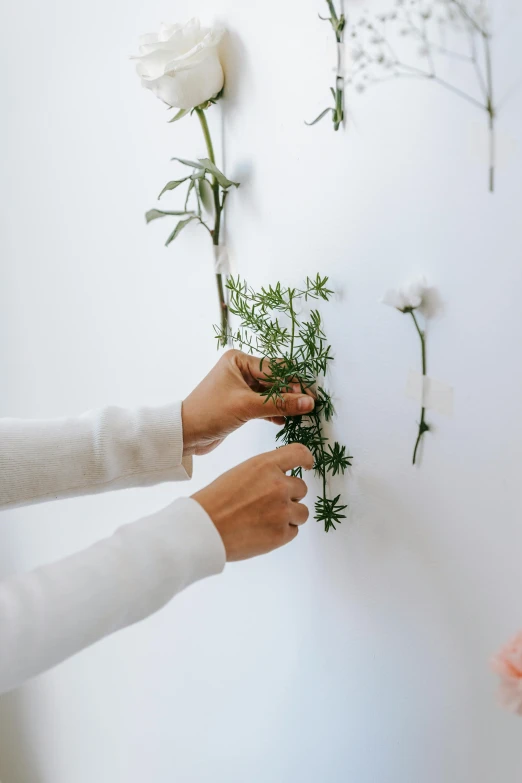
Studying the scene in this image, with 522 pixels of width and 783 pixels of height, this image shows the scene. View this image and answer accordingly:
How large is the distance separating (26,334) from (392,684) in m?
0.96

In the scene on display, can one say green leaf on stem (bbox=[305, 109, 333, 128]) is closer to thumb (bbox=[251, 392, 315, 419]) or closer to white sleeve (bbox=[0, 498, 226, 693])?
thumb (bbox=[251, 392, 315, 419])

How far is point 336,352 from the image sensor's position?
793mm

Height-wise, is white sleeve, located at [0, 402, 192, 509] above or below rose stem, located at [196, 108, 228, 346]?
below

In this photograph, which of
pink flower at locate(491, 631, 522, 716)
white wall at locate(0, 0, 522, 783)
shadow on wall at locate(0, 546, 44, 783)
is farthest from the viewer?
shadow on wall at locate(0, 546, 44, 783)

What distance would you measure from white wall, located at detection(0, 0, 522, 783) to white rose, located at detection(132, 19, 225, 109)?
0.05 meters

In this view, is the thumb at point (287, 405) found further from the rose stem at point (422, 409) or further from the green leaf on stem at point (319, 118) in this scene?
the green leaf on stem at point (319, 118)

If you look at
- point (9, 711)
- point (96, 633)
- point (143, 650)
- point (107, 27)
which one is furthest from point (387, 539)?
point (9, 711)

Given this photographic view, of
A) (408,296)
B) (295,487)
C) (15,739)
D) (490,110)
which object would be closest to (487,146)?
(490,110)

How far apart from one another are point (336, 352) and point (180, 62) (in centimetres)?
35

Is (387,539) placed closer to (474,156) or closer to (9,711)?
(474,156)

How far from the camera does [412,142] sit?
→ 0.67 m

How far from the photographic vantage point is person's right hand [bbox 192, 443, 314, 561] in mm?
713

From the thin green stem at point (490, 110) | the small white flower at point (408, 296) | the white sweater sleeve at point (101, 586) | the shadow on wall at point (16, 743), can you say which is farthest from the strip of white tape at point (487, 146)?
the shadow on wall at point (16, 743)

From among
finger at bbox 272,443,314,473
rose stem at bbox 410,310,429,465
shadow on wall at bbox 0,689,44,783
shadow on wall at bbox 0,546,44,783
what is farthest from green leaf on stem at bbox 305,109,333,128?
shadow on wall at bbox 0,689,44,783
